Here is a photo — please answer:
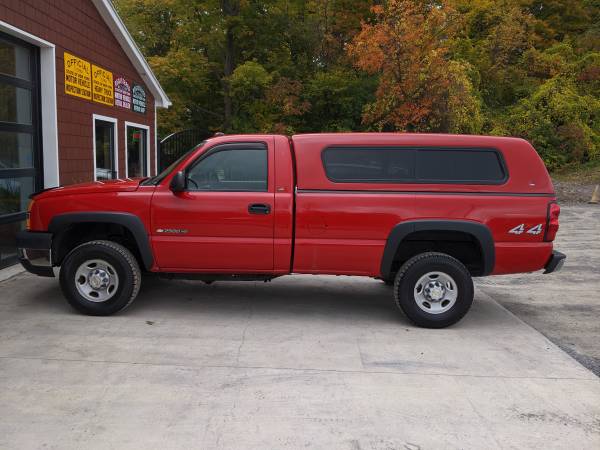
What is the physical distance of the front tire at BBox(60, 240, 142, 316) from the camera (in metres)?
5.68

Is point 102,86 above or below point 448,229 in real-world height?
above

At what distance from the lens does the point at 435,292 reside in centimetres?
560

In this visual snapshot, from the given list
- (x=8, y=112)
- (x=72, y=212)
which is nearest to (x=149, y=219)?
(x=72, y=212)

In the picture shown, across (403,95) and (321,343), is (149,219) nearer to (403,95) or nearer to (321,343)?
(321,343)

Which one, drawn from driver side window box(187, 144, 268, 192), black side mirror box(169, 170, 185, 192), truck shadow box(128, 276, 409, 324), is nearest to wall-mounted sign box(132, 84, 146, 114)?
truck shadow box(128, 276, 409, 324)

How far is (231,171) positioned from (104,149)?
21.7 feet

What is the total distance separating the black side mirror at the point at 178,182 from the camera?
553 cm

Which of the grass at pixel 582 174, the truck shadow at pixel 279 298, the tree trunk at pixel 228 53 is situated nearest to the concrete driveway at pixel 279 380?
the truck shadow at pixel 279 298

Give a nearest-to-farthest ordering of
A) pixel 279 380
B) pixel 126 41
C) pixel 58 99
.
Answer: pixel 279 380
pixel 58 99
pixel 126 41

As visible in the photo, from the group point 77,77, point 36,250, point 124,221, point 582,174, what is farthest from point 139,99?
point 582,174

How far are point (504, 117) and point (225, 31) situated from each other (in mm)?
14083

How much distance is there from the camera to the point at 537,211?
5484mm

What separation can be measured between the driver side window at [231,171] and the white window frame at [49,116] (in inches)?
168

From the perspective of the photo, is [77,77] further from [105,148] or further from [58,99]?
[105,148]
